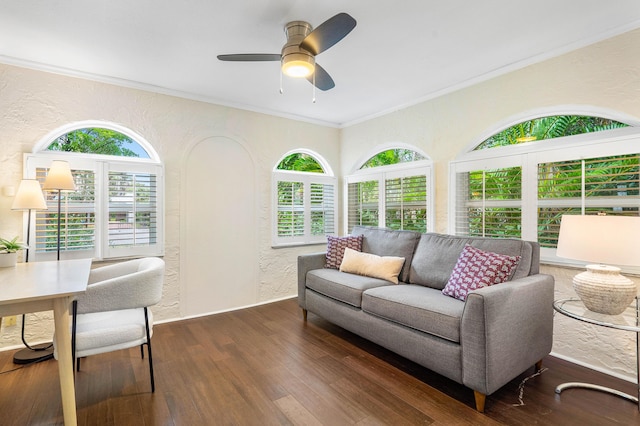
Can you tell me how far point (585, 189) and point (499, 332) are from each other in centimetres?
147

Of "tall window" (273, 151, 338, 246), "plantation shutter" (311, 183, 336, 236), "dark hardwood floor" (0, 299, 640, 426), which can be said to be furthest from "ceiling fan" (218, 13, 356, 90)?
"plantation shutter" (311, 183, 336, 236)

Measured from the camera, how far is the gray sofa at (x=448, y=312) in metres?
1.83

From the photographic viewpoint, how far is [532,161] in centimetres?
271

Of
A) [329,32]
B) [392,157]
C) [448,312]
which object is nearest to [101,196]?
[329,32]

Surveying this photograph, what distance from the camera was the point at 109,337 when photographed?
1.82 metres

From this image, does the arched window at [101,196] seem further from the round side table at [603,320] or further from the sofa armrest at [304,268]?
the round side table at [603,320]

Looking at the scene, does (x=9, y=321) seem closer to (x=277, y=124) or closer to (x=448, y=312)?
(x=277, y=124)

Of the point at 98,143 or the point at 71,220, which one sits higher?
the point at 98,143

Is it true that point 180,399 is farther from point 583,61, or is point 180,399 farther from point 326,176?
point 583,61

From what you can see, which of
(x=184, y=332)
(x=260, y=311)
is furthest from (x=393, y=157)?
(x=184, y=332)

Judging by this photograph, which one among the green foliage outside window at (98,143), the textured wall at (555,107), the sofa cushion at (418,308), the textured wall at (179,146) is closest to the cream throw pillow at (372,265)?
the sofa cushion at (418,308)

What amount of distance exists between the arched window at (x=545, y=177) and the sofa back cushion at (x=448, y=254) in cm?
45

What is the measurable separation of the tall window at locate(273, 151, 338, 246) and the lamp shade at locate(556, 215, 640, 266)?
118 inches

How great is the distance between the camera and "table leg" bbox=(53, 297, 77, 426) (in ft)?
5.01
